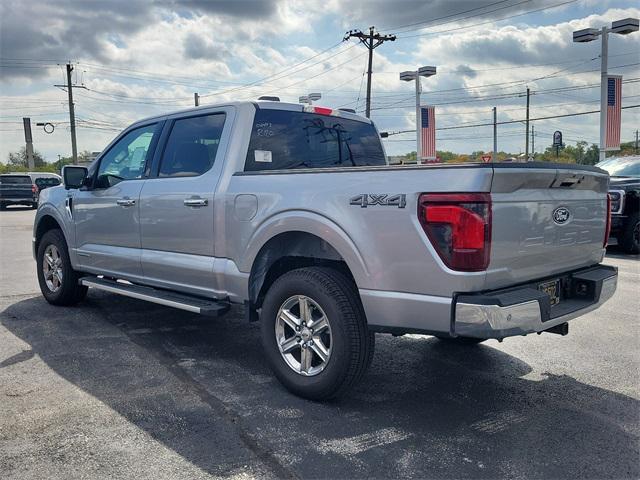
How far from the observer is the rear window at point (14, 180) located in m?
25.7

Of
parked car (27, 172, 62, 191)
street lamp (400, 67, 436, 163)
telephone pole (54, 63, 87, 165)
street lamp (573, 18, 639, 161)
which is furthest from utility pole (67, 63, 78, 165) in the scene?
street lamp (573, 18, 639, 161)

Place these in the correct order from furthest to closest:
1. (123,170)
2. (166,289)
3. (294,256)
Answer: (123,170), (166,289), (294,256)

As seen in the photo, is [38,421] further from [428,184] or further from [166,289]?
[428,184]

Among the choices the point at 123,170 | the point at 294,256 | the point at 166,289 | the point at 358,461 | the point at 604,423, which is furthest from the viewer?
the point at 123,170

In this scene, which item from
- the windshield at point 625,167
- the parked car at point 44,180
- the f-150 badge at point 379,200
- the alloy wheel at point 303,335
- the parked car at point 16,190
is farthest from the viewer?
the parked car at point 44,180

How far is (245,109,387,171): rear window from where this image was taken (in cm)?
447

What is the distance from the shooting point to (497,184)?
301 centimetres

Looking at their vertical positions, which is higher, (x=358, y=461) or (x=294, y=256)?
(x=294, y=256)

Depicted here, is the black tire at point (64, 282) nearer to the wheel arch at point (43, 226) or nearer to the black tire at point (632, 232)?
the wheel arch at point (43, 226)

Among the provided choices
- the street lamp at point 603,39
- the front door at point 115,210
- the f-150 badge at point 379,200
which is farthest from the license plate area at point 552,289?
the street lamp at point 603,39

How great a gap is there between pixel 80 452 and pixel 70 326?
2817 mm

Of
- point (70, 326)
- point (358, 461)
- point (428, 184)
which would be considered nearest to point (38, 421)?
point (358, 461)

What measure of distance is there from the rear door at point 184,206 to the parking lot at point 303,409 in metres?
0.67

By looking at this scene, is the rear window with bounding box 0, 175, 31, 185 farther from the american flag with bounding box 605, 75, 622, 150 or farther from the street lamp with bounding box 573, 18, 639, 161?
the american flag with bounding box 605, 75, 622, 150
